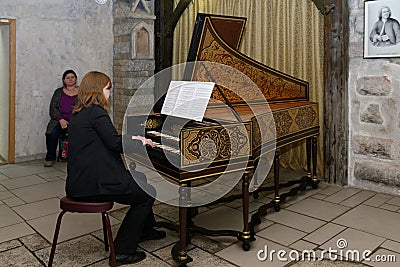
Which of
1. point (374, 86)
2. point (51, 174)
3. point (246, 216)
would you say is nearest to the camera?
point (246, 216)

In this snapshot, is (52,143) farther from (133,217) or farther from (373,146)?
(373,146)

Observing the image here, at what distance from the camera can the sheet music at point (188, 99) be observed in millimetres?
2824

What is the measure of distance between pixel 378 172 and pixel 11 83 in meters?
4.54

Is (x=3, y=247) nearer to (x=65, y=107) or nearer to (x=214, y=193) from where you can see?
(x=214, y=193)

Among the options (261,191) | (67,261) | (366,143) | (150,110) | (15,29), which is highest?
(15,29)

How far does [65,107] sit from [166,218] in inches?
110

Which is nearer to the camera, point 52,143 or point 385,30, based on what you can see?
point 385,30

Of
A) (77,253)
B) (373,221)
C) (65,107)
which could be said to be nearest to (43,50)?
(65,107)

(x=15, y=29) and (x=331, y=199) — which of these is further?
(x=15, y=29)

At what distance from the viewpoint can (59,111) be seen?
562 cm

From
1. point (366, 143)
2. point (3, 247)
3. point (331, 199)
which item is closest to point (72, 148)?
point (3, 247)

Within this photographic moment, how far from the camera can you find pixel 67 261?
2.73 meters

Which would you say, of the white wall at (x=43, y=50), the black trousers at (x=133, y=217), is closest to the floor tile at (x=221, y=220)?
the black trousers at (x=133, y=217)

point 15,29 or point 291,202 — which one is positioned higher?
point 15,29
